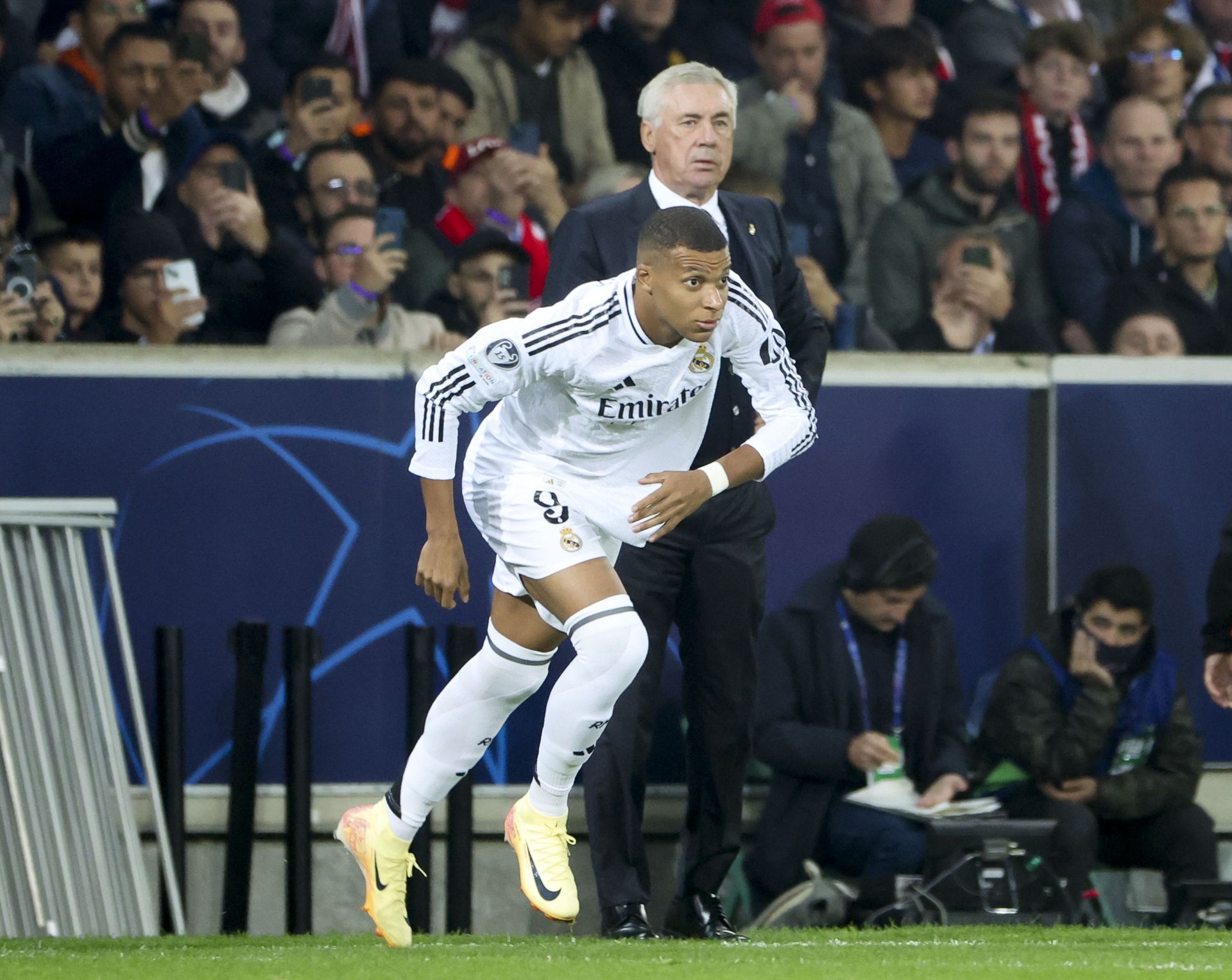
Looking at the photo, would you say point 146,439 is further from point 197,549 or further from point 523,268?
point 523,268

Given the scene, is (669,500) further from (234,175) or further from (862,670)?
(234,175)

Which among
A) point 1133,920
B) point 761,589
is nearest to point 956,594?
point 1133,920

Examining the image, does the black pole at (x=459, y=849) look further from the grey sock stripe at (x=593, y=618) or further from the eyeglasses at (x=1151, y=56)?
the eyeglasses at (x=1151, y=56)

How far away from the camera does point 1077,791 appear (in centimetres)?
680

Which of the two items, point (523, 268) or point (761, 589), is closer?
point (761, 589)

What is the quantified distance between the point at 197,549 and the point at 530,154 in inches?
88.7

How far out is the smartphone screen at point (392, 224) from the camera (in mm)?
7953

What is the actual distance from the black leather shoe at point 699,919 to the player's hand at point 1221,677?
5.67 ft

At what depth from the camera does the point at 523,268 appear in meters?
7.97

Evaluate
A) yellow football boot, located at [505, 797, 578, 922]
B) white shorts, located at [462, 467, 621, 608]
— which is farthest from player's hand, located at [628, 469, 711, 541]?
yellow football boot, located at [505, 797, 578, 922]

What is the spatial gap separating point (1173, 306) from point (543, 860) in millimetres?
4915

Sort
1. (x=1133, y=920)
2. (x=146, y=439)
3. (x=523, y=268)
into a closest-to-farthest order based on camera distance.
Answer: (x=1133, y=920)
(x=146, y=439)
(x=523, y=268)

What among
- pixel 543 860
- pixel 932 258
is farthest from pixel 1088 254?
pixel 543 860

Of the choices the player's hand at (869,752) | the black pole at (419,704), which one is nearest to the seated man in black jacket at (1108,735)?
the player's hand at (869,752)
